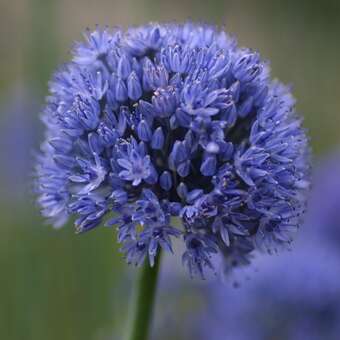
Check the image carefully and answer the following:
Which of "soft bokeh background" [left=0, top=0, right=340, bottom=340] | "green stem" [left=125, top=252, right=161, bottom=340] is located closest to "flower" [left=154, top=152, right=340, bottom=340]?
"soft bokeh background" [left=0, top=0, right=340, bottom=340]

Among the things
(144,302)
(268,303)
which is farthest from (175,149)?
(268,303)

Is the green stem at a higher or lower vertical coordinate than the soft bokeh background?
lower

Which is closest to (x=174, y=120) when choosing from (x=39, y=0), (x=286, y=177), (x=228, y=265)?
(x=286, y=177)

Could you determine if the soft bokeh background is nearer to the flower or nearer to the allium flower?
the flower

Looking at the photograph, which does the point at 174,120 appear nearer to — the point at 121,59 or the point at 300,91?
the point at 121,59

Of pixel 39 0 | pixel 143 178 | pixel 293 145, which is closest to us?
Result: pixel 143 178

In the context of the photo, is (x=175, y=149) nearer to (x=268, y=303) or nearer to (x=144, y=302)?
(x=144, y=302)

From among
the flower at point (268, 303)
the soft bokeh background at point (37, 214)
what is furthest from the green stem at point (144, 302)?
the flower at point (268, 303)
